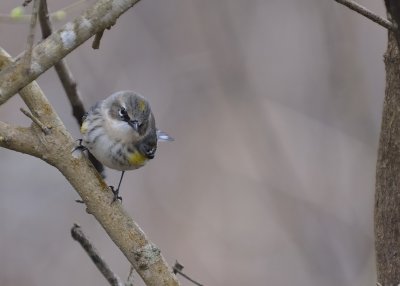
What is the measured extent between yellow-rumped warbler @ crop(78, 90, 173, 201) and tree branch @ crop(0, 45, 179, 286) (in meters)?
0.59

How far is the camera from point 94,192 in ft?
8.04

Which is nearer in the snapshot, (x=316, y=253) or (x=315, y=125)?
(x=316, y=253)

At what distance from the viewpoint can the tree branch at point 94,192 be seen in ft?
7.91

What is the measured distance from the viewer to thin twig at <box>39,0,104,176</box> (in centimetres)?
295

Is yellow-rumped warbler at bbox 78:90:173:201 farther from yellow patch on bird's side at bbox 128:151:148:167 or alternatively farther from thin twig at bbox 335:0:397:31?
thin twig at bbox 335:0:397:31

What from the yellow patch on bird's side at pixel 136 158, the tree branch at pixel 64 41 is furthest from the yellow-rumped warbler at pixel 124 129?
the tree branch at pixel 64 41

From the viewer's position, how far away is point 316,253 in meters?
5.00

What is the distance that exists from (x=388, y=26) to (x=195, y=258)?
4078mm

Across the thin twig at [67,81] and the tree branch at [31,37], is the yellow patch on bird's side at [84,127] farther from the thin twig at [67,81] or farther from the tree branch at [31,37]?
the tree branch at [31,37]

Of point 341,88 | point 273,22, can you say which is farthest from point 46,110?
point 273,22

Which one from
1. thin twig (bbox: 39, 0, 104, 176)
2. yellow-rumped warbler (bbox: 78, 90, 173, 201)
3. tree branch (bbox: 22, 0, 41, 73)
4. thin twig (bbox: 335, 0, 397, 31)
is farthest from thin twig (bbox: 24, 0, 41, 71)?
yellow-rumped warbler (bbox: 78, 90, 173, 201)

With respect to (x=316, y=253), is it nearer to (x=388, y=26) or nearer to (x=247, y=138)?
(x=247, y=138)

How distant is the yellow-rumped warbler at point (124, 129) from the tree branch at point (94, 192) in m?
0.59

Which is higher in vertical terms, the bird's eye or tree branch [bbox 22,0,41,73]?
the bird's eye
